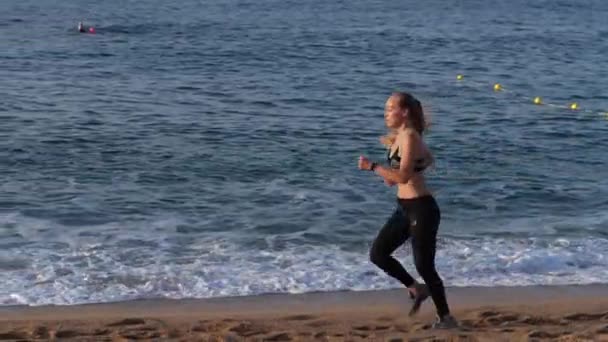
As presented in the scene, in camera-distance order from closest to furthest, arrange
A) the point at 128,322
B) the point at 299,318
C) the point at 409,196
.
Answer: the point at 409,196 → the point at 128,322 → the point at 299,318

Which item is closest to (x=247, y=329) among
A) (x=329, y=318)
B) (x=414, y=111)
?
(x=329, y=318)

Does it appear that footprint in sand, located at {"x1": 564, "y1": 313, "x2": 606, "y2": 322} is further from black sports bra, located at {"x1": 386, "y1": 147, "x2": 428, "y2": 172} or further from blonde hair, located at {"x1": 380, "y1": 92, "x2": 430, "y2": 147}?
blonde hair, located at {"x1": 380, "y1": 92, "x2": 430, "y2": 147}

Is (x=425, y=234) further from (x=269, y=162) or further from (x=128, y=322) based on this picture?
(x=269, y=162)

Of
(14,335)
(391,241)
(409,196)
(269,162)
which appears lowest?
(269,162)

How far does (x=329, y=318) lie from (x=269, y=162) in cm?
632

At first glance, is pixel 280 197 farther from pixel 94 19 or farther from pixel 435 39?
pixel 94 19

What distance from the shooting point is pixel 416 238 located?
260 inches

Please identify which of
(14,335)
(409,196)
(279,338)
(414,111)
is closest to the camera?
(414,111)

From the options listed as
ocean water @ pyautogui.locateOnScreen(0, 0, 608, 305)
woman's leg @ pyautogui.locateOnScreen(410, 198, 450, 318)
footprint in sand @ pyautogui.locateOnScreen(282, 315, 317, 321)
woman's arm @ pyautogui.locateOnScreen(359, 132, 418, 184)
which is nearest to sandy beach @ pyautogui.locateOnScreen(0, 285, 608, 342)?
footprint in sand @ pyautogui.locateOnScreen(282, 315, 317, 321)

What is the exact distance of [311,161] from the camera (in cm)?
1401

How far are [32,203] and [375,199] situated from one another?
11.4ft

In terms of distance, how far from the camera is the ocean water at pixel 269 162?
9.23 metres

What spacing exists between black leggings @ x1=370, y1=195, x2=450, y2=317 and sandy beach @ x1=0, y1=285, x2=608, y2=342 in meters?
0.34

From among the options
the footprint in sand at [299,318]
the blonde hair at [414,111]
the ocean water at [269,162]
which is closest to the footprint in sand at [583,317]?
the ocean water at [269,162]
